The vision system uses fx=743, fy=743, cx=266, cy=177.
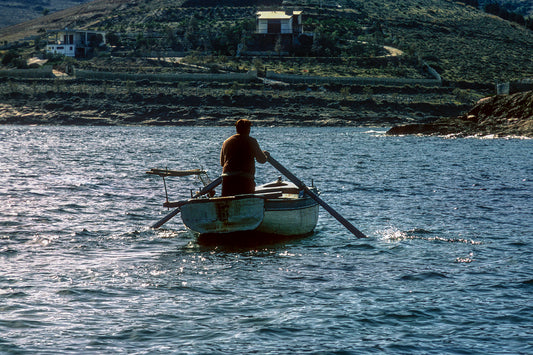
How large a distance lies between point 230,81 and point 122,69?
2177cm

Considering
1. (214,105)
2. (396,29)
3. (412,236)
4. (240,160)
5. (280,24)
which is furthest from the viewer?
(396,29)

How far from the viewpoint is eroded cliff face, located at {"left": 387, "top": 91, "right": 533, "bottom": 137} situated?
239ft

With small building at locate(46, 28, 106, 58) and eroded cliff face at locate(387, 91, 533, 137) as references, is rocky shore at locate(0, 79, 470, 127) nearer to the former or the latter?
eroded cliff face at locate(387, 91, 533, 137)

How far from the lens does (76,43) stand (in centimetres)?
15250

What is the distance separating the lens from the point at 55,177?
120 ft

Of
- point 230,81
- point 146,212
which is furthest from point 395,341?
point 230,81

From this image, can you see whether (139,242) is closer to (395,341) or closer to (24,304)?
(24,304)

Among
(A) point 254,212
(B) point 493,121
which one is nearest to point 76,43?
(B) point 493,121

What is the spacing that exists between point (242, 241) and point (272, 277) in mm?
4172

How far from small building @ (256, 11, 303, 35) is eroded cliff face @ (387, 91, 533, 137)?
69.0m

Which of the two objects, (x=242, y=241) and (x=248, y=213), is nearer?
(x=248, y=213)

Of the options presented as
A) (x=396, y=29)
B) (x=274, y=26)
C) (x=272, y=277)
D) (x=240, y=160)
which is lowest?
(x=272, y=277)

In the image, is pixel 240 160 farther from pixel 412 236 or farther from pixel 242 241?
pixel 412 236

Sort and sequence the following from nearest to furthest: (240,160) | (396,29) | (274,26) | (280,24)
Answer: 1. (240,160)
2. (280,24)
3. (274,26)
4. (396,29)
